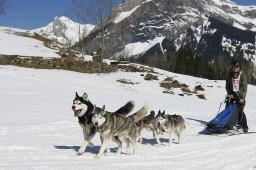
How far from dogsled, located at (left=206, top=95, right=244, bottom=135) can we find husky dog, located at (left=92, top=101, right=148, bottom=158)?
3.68m

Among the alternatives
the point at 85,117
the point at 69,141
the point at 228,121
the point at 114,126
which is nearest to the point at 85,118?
the point at 85,117

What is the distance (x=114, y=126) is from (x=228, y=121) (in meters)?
4.91

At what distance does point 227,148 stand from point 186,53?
8869 cm

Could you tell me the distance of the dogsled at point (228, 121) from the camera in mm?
12867

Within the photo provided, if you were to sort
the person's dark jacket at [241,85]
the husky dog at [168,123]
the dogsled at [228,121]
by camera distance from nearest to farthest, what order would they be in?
1. the husky dog at [168,123]
2. the dogsled at [228,121]
3. the person's dark jacket at [241,85]

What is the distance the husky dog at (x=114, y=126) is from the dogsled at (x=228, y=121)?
12.1 ft

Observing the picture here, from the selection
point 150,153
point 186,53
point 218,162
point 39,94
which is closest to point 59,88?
point 39,94

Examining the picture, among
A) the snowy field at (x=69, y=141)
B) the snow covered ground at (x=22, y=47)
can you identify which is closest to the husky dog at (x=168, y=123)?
the snowy field at (x=69, y=141)

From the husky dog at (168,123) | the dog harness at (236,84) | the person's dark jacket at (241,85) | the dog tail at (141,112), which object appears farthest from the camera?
the dog harness at (236,84)

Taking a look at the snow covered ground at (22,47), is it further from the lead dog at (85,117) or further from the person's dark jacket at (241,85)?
the lead dog at (85,117)

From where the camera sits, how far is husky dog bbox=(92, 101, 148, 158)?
897 cm

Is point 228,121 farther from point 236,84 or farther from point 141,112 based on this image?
point 141,112

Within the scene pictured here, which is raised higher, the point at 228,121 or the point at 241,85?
the point at 241,85

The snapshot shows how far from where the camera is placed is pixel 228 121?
42.2ft
